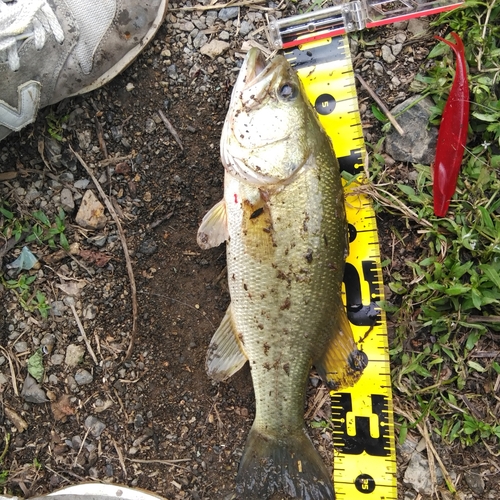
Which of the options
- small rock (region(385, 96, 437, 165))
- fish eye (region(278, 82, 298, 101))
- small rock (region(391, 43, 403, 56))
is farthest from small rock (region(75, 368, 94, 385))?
small rock (region(391, 43, 403, 56))

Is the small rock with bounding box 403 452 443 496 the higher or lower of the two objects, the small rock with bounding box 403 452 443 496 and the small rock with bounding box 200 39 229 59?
the lower

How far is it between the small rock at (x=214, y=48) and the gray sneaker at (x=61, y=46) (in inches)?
11.5

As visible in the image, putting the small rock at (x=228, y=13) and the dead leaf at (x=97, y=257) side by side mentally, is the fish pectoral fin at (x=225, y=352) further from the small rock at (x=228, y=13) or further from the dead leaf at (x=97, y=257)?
the small rock at (x=228, y=13)

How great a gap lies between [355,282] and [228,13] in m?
1.74

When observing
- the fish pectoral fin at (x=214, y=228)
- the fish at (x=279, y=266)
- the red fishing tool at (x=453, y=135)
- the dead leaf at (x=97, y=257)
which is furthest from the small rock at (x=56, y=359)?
the red fishing tool at (x=453, y=135)

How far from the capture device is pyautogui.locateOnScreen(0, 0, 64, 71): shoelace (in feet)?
8.05

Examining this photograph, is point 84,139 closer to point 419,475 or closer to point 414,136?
point 414,136

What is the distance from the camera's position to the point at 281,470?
8.17ft

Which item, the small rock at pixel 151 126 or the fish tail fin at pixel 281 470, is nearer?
the fish tail fin at pixel 281 470

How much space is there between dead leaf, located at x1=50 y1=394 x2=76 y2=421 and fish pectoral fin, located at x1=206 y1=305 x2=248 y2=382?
0.88 metres

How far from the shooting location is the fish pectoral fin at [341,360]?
2.49 metres

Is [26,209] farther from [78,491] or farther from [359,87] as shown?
[359,87]

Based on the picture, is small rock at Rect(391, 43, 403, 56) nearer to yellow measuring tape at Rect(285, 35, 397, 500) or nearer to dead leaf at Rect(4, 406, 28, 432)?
yellow measuring tape at Rect(285, 35, 397, 500)

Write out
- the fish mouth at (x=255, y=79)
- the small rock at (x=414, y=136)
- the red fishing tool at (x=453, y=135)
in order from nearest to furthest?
the fish mouth at (x=255, y=79) → the red fishing tool at (x=453, y=135) → the small rock at (x=414, y=136)
